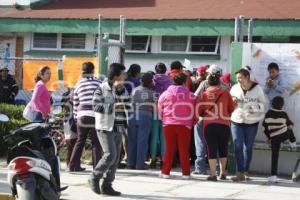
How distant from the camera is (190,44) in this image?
19688 mm

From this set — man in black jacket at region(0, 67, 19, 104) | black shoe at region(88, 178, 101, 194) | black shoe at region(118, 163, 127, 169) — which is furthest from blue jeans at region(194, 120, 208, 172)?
man in black jacket at region(0, 67, 19, 104)

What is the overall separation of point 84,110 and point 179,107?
1560mm

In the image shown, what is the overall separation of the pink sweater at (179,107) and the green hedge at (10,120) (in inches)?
133

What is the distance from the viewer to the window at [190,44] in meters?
19.4

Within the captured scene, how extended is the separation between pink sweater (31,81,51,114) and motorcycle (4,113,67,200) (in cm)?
342

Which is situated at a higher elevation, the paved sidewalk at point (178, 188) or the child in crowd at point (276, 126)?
the child in crowd at point (276, 126)

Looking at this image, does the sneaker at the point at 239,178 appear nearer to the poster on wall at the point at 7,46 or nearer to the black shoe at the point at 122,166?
the black shoe at the point at 122,166

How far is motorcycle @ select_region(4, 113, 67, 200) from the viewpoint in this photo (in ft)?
23.7

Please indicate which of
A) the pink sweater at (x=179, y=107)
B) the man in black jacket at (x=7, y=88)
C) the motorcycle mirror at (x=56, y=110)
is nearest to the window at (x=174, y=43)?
the man in black jacket at (x=7, y=88)

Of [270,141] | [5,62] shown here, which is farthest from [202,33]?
[270,141]

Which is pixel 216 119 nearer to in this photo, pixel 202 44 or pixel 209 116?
pixel 209 116

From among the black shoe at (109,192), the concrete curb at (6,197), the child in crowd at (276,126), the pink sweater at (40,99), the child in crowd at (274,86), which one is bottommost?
the concrete curb at (6,197)

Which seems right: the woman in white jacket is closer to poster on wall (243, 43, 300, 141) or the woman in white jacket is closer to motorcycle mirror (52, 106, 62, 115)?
poster on wall (243, 43, 300, 141)

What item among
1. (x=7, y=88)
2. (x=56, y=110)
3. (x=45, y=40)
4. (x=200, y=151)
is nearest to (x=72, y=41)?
(x=45, y=40)
